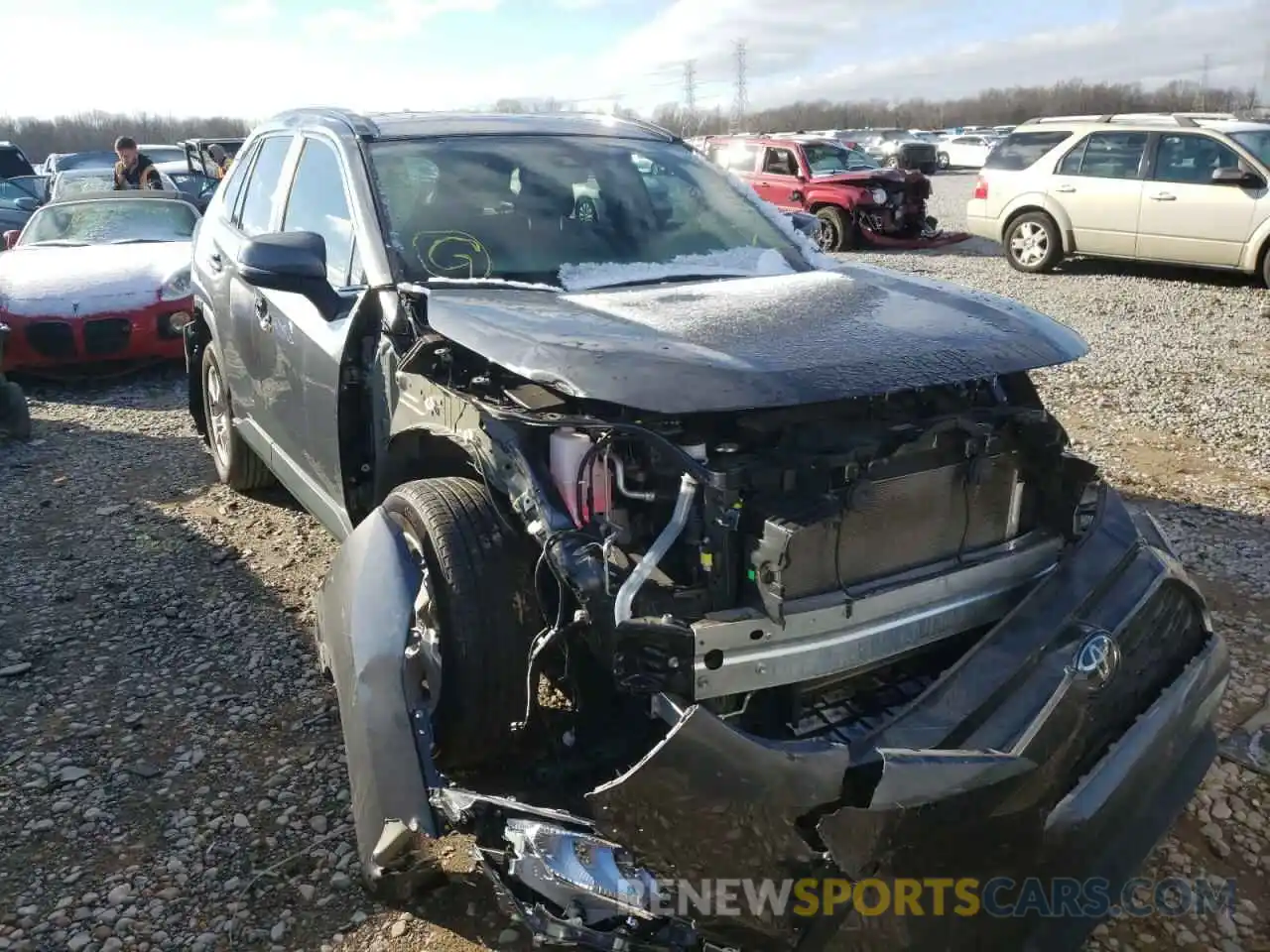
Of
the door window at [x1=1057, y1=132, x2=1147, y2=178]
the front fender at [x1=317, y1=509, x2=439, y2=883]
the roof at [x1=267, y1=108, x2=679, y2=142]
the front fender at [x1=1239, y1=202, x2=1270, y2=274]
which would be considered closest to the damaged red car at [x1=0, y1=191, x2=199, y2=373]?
the roof at [x1=267, y1=108, x2=679, y2=142]

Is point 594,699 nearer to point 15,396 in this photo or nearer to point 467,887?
point 467,887

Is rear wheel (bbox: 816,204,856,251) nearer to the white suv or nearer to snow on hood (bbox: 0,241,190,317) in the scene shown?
the white suv

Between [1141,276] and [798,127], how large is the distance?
6143 centimetres

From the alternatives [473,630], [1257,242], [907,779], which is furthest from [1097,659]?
[1257,242]

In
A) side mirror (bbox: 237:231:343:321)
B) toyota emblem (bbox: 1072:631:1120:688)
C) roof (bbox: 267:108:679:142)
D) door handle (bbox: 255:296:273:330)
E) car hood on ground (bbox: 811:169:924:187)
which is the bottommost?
toyota emblem (bbox: 1072:631:1120:688)

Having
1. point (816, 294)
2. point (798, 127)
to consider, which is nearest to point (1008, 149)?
point (816, 294)

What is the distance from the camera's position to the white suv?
1045 cm

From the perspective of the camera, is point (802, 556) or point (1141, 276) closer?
point (802, 556)

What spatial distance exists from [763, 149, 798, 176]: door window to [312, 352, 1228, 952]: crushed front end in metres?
13.5

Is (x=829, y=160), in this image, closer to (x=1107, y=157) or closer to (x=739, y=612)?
(x=1107, y=157)

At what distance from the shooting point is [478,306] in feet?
9.00

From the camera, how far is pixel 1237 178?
33.7 ft

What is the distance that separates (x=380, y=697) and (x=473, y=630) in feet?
0.89

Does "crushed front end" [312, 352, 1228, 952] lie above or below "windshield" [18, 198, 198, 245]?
below
